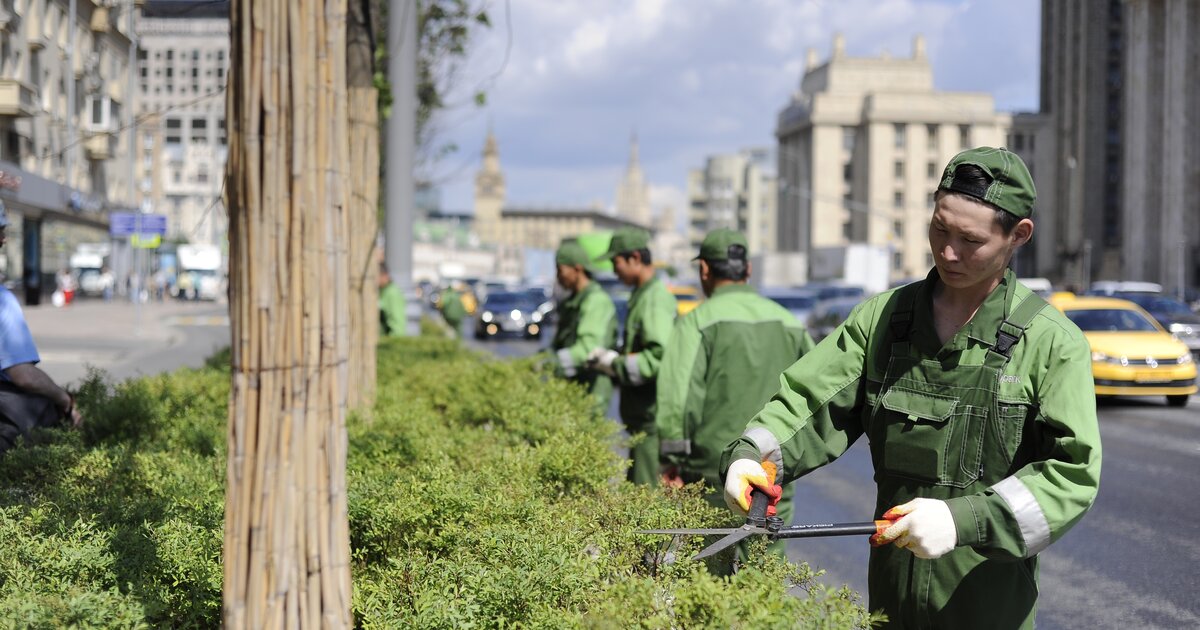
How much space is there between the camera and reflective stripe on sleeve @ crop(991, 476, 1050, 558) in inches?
115

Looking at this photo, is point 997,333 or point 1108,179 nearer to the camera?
point 997,333

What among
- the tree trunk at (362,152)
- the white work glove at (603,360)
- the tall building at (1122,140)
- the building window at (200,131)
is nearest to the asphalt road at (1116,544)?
the white work glove at (603,360)

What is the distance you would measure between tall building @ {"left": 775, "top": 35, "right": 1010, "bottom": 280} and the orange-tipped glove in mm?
117841

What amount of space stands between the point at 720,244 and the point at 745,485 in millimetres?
3084

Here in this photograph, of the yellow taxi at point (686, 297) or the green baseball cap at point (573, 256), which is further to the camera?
the yellow taxi at point (686, 297)

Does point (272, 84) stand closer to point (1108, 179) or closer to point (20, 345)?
point (20, 345)

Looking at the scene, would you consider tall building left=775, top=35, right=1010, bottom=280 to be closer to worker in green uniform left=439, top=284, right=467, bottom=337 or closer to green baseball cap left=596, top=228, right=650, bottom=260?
worker in green uniform left=439, top=284, right=467, bottom=337

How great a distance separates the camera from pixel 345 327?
3.13m

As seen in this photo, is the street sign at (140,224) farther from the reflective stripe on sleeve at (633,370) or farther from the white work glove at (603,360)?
the reflective stripe on sleeve at (633,370)

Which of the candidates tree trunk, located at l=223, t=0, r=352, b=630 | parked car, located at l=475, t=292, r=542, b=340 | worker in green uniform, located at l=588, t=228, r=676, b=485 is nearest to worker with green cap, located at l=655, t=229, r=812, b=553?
worker in green uniform, located at l=588, t=228, r=676, b=485

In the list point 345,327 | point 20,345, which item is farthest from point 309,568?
point 20,345

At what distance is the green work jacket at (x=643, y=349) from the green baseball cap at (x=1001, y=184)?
145 inches

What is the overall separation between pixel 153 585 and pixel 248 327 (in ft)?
3.02

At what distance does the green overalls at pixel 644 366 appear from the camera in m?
6.93
